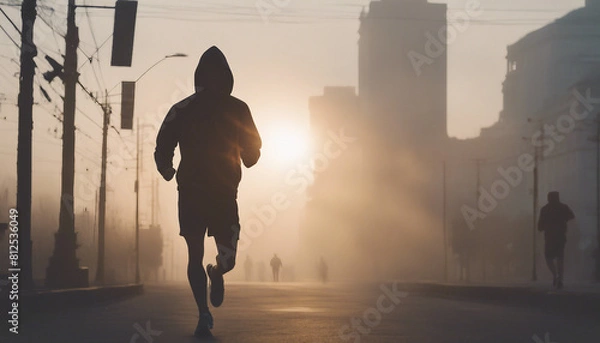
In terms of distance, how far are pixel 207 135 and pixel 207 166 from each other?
0.27 metres

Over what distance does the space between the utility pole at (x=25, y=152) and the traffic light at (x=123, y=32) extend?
5285mm

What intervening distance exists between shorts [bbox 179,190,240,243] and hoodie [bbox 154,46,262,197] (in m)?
0.05

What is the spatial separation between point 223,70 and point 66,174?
67.9 ft

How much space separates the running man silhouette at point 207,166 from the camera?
32.4ft

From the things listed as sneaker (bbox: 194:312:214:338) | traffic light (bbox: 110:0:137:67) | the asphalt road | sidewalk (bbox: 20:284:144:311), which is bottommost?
sidewalk (bbox: 20:284:144:311)

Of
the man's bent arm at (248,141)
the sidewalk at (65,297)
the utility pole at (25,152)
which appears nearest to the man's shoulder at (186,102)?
the man's bent arm at (248,141)

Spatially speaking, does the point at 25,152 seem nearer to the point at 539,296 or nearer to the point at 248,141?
the point at 539,296

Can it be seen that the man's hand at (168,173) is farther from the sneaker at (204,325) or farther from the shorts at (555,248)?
the shorts at (555,248)

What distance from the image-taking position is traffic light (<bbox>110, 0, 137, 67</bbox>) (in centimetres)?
2691

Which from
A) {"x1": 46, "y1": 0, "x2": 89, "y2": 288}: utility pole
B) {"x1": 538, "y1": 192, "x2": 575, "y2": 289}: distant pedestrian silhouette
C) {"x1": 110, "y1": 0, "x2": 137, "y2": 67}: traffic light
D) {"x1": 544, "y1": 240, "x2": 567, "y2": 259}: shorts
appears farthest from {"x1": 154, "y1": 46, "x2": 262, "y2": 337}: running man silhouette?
{"x1": 46, "y1": 0, "x2": 89, "y2": 288}: utility pole

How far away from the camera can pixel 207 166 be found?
991 cm

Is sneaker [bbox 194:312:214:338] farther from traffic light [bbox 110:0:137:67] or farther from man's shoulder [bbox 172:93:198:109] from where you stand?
traffic light [bbox 110:0:137:67]

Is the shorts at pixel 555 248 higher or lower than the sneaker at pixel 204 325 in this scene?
higher

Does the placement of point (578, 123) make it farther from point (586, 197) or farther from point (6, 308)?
point (6, 308)
